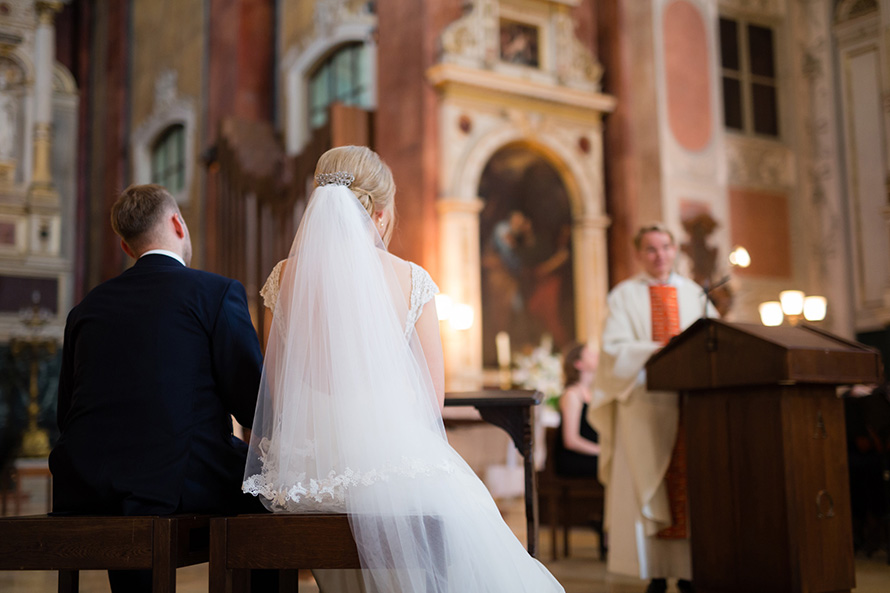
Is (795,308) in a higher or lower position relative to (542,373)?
higher

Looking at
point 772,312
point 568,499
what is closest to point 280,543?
point 568,499

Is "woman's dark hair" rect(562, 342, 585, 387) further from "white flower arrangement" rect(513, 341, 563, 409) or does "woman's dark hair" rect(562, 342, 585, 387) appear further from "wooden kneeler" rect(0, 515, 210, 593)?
"wooden kneeler" rect(0, 515, 210, 593)

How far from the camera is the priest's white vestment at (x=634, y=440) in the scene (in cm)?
465

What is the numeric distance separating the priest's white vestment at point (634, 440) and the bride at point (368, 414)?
7.19 ft

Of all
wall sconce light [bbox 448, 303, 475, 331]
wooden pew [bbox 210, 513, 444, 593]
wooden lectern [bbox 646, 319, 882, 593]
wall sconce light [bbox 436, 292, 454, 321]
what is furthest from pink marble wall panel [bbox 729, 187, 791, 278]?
wooden pew [bbox 210, 513, 444, 593]

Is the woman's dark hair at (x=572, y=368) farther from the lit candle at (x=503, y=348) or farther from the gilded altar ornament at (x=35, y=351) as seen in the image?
the gilded altar ornament at (x=35, y=351)

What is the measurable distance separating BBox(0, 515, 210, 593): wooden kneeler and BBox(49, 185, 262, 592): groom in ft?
0.34

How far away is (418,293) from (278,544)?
0.84 metres

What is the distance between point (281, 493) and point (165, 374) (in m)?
0.47

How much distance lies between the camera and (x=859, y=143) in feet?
35.3

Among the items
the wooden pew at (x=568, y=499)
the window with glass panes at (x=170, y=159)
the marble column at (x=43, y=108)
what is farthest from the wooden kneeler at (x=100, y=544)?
the marble column at (x=43, y=108)

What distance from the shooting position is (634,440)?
476 cm

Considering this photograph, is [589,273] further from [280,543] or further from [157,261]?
[280,543]

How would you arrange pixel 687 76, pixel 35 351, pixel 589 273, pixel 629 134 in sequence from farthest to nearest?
1. pixel 35 351
2. pixel 687 76
3. pixel 629 134
4. pixel 589 273
